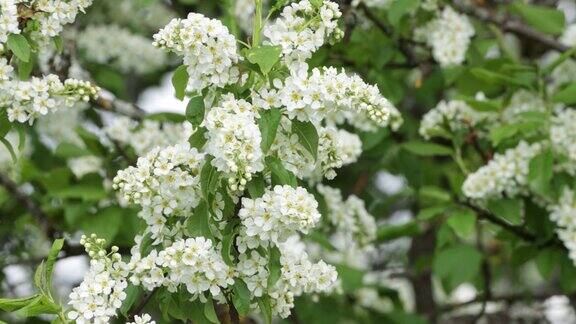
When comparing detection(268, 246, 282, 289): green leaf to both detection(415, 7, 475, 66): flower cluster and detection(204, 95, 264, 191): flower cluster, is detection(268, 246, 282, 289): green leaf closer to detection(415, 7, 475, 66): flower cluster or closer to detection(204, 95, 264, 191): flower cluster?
detection(204, 95, 264, 191): flower cluster

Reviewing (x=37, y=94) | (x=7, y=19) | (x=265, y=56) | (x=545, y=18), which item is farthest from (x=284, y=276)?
(x=545, y=18)

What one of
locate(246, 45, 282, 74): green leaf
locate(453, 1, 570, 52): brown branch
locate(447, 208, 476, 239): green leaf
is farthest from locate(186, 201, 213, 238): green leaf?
locate(453, 1, 570, 52): brown branch

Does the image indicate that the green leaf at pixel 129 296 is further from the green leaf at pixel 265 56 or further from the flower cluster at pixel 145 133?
the flower cluster at pixel 145 133

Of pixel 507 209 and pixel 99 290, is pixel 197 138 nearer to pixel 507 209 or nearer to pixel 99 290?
pixel 99 290

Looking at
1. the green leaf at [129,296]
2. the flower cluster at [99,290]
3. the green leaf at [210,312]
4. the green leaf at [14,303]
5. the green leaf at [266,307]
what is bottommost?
the green leaf at [14,303]

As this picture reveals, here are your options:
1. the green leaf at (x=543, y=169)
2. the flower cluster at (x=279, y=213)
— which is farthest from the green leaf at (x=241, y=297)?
the green leaf at (x=543, y=169)
